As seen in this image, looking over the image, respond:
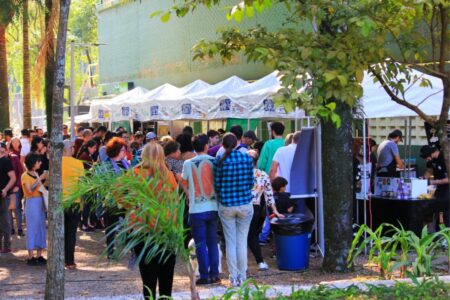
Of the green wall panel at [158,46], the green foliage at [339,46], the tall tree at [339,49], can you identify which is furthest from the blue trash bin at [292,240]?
the green wall panel at [158,46]

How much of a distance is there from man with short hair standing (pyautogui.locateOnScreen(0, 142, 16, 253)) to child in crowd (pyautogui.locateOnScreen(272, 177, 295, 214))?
14.1 feet

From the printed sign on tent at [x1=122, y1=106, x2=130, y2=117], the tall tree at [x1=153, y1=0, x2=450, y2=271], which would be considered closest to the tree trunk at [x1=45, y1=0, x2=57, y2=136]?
the printed sign on tent at [x1=122, y1=106, x2=130, y2=117]

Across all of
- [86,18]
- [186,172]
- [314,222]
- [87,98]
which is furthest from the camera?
[86,18]

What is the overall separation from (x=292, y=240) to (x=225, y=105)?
7291 mm

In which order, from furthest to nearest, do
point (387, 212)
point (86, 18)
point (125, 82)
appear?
point (86, 18) → point (125, 82) → point (387, 212)

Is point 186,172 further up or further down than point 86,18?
further down

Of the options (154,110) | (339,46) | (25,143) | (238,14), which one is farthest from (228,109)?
(238,14)

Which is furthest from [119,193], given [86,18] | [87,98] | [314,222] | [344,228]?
[86,18]

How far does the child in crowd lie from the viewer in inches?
440

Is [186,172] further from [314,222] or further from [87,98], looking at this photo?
[87,98]

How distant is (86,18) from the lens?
6519 cm

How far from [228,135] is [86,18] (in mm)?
57872

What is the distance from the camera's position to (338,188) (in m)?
10.5

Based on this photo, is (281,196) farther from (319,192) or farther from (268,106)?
(268,106)
